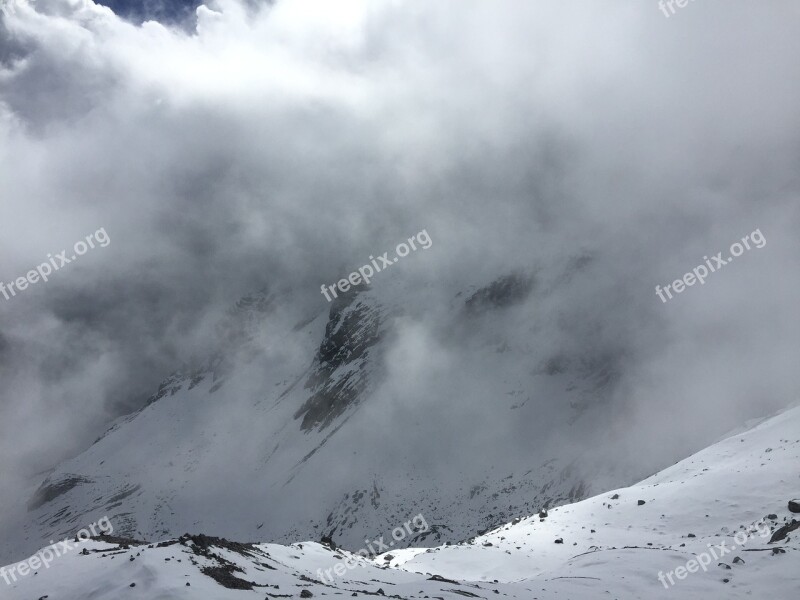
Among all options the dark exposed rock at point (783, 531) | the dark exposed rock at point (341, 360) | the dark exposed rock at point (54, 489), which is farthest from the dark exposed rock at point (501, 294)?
the dark exposed rock at point (54, 489)

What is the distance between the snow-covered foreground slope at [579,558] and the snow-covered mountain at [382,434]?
33.6 meters

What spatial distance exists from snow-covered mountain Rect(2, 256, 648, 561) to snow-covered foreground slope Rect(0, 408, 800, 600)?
33578 millimetres

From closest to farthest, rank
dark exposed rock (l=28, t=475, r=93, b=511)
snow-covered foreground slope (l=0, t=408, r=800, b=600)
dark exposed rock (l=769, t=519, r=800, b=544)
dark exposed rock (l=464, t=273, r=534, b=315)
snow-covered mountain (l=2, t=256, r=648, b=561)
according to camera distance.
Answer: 1. snow-covered foreground slope (l=0, t=408, r=800, b=600)
2. dark exposed rock (l=769, t=519, r=800, b=544)
3. snow-covered mountain (l=2, t=256, r=648, b=561)
4. dark exposed rock (l=464, t=273, r=534, b=315)
5. dark exposed rock (l=28, t=475, r=93, b=511)

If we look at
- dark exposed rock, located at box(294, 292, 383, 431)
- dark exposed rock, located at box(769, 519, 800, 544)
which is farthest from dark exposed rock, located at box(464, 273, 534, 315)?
dark exposed rock, located at box(769, 519, 800, 544)

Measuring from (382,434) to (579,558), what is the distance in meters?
74.3

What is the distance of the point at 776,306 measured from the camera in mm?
81625

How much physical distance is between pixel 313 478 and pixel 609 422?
51584 mm

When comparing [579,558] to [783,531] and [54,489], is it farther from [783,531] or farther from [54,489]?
[54,489]

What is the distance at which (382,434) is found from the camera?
10056 centimetres

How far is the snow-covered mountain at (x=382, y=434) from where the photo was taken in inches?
3147

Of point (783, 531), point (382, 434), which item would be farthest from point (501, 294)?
point (783, 531)

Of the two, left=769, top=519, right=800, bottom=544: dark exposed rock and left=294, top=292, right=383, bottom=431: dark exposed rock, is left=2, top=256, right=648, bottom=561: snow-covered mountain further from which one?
left=769, top=519, right=800, bottom=544: dark exposed rock

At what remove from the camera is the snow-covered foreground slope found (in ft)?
60.9

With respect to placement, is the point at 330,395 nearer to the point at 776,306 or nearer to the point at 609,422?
the point at 609,422
